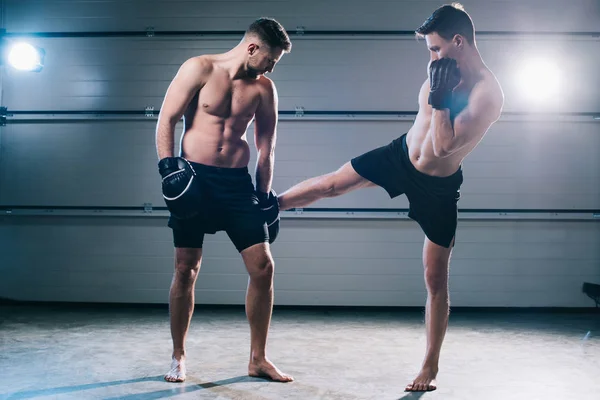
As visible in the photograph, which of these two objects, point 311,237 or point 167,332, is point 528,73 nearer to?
point 311,237

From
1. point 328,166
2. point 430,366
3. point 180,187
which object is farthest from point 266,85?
point 328,166

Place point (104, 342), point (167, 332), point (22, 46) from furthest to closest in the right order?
point (22, 46)
point (167, 332)
point (104, 342)

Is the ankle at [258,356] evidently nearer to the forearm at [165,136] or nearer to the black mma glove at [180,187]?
the black mma glove at [180,187]

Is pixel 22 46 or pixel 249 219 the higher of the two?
pixel 22 46

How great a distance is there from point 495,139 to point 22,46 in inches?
202

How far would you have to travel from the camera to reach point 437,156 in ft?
10.7

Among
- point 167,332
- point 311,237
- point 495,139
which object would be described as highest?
point 495,139

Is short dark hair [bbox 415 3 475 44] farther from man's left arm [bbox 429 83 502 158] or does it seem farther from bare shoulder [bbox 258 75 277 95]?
bare shoulder [bbox 258 75 277 95]

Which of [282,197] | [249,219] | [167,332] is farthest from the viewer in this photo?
[167,332]

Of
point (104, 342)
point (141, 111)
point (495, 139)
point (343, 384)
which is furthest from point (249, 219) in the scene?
point (495, 139)

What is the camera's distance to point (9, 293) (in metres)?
6.54

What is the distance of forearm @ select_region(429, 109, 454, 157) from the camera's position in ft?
10.1

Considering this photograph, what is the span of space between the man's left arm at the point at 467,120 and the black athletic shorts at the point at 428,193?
11.7 inches

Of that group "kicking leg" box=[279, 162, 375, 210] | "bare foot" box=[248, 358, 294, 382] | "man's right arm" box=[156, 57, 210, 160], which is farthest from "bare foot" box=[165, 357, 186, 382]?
"man's right arm" box=[156, 57, 210, 160]
